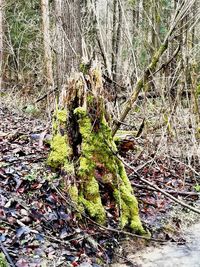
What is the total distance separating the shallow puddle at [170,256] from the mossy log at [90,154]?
306 mm

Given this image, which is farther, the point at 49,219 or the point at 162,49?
the point at 162,49

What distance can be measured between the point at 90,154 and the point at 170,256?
57.8 inches

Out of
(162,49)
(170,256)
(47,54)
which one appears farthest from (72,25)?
(47,54)

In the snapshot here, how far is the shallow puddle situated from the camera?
4180 mm

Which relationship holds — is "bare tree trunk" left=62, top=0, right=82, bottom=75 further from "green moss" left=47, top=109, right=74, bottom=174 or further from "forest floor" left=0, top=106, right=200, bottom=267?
"green moss" left=47, top=109, right=74, bottom=174

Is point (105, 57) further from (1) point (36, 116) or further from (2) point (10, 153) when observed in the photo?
(1) point (36, 116)

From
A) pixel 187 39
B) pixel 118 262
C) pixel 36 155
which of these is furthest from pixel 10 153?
pixel 187 39

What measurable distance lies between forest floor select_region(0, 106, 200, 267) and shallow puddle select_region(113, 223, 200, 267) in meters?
0.11

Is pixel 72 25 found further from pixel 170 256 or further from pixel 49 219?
pixel 170 256

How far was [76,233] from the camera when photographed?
4043 mm

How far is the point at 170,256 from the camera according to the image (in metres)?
4.34

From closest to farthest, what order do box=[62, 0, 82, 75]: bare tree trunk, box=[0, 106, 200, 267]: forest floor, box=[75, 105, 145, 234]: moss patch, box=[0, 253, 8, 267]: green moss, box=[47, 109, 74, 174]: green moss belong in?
1. box=[0, 253, 8, 267]: green moss
2. box=[0, 106, 200, 267]: forest floor
3. box=[75, 105, 145, 234]: moss patch
4. box=[47, 109, 74, 174]: green moss
5. box=[62, 0, 82, 75]: bare tree trunk

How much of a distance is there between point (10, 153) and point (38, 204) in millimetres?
→ 1186

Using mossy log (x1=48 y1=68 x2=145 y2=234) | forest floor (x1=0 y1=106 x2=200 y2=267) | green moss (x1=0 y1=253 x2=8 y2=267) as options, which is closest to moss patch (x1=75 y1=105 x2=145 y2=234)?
mossy log (x1=48 y1=68 x2=145 y2=234)
